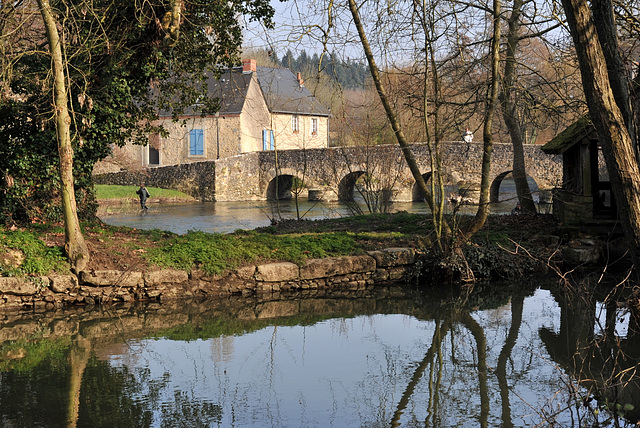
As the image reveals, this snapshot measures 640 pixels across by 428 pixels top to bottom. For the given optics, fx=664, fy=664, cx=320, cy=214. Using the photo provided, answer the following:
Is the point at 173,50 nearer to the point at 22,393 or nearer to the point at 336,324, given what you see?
the point at 336,324

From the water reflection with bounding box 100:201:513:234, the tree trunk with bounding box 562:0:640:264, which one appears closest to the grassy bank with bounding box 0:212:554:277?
the tree trunk with bounding box 562:0:640:264

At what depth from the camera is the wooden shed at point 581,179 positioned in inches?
454

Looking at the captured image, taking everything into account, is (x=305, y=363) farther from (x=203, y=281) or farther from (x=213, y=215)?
(x=213, y=215)

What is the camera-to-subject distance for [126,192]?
109 ft

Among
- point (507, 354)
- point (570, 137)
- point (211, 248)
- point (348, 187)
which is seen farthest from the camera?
point (348, 187)

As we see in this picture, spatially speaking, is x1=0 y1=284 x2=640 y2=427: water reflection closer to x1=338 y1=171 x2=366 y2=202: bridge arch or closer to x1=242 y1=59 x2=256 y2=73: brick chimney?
x1=338 y1=171 x2=366 y2=202: bridge arch

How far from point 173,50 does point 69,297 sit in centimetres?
426

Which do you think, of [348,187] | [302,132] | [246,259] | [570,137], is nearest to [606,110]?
[246,259]

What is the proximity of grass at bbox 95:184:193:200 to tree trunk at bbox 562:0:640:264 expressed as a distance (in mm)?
28629

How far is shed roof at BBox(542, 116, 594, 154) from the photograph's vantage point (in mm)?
11277

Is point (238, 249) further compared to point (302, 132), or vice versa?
point (302, 132)

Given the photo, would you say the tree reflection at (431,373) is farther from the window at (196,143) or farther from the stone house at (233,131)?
the window at (196,143)

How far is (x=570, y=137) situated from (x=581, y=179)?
79 centimetres

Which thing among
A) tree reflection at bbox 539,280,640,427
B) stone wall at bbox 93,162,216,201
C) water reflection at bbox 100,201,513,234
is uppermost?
stone wall at bbox 93,162,216,201
